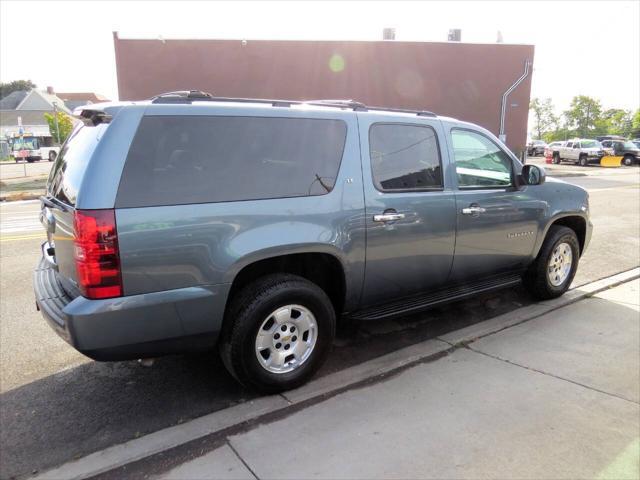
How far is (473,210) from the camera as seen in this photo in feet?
14.3

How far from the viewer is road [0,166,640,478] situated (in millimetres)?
3035

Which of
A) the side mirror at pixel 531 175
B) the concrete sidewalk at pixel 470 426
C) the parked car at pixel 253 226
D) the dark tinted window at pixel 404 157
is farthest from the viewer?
the side mirror at pixel 531 175

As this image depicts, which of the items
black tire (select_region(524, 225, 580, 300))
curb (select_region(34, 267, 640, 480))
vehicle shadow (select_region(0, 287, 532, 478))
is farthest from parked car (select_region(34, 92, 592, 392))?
black tire (select_region(524, 225, 580, 300))

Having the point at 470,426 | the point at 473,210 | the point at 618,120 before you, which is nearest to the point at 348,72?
the point at 473,210

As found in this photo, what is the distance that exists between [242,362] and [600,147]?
38.9 metres

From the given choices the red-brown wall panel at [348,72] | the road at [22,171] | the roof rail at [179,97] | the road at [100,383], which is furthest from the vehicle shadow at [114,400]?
the road at [22,171]

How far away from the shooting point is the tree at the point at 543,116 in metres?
81.2

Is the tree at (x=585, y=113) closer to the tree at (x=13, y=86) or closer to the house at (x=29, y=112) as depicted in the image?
the house at (x=29, y=112)

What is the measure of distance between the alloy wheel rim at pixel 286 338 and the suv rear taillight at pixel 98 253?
973 millimetres

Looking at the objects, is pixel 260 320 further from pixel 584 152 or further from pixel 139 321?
pixel 584 152

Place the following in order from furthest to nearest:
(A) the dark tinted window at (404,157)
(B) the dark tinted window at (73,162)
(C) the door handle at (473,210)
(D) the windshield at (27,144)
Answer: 1. (D) the windshield at (27,144)
2. (C) the door handle at (473,210)
3. (A) the dark tinted window at (404,157)
4. (B) the dark tinted window at (73,162)

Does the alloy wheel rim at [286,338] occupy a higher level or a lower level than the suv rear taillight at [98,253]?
lower

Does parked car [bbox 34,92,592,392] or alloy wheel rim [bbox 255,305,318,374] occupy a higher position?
parked car [bbox 34,92,592,392]

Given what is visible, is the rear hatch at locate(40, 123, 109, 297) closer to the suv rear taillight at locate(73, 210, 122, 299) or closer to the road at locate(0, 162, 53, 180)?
the suv rear taillight at locate(73, 210, 122, 299)
